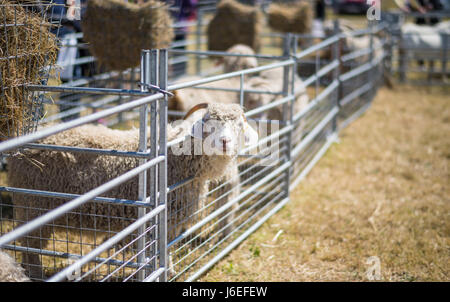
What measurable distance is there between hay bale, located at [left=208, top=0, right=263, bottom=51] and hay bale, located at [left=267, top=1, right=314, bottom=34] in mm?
1878

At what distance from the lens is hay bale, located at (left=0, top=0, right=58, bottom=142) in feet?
8.38

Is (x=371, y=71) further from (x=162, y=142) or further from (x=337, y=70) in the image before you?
(x=162, y=142)

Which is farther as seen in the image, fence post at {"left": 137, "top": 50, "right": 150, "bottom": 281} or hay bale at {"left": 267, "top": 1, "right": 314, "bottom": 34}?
hay bale at {"left": 267, "top": 1, "right": 314, "bottom": 34}

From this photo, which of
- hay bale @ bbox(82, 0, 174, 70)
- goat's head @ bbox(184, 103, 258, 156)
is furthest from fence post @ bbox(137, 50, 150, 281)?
hay bale @ bbox(82, 0, 174, 70)

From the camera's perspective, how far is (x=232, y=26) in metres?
8.23

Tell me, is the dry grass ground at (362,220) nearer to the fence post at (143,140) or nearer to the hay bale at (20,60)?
the fence post at (143,140)

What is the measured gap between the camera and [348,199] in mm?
5004

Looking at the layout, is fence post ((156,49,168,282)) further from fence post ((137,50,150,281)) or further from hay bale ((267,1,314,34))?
hay bale ((267,1,314,34))

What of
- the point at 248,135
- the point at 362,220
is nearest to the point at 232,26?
the point at 362,220

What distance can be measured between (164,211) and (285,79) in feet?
7.75

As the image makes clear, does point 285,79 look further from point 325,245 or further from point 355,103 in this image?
point 355,103

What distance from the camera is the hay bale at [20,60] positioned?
2555 mm
